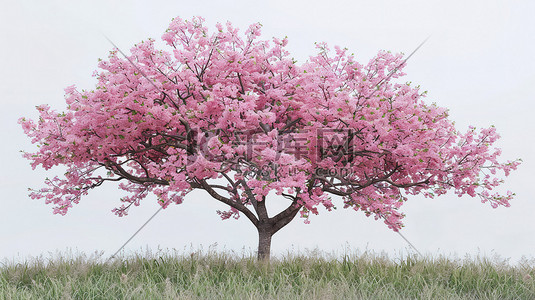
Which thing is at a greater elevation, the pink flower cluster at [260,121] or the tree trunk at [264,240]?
the pink flower cluster at [260,121]

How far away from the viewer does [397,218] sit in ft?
39.4

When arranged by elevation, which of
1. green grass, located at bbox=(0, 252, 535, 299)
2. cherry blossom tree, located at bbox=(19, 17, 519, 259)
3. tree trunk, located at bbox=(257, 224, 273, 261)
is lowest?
green grass, located at bbox=(0, 252, 535, 299)

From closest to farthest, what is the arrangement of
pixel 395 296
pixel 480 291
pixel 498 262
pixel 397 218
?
pixel 395 296, pixel 480 291, pixel 498 262, pixel 397 218

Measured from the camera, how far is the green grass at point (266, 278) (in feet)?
26.7

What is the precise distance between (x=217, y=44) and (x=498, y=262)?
8016 mm

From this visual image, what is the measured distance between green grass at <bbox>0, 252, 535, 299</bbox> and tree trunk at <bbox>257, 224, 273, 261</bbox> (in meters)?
0.73

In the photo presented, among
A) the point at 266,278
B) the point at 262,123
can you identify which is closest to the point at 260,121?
the point at 262,123

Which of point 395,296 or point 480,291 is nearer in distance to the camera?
point 395,296

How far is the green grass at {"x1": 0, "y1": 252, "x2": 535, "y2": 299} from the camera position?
8.14m

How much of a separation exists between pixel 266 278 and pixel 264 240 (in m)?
2.40

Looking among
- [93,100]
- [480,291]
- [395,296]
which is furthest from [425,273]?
[93,100]

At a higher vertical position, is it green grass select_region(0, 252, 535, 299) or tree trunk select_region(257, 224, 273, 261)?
tree trunk select_region(257, 224, 273, 261)

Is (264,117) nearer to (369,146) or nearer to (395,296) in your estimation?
(369,146)

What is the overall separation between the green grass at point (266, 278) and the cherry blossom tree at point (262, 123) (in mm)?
1503
